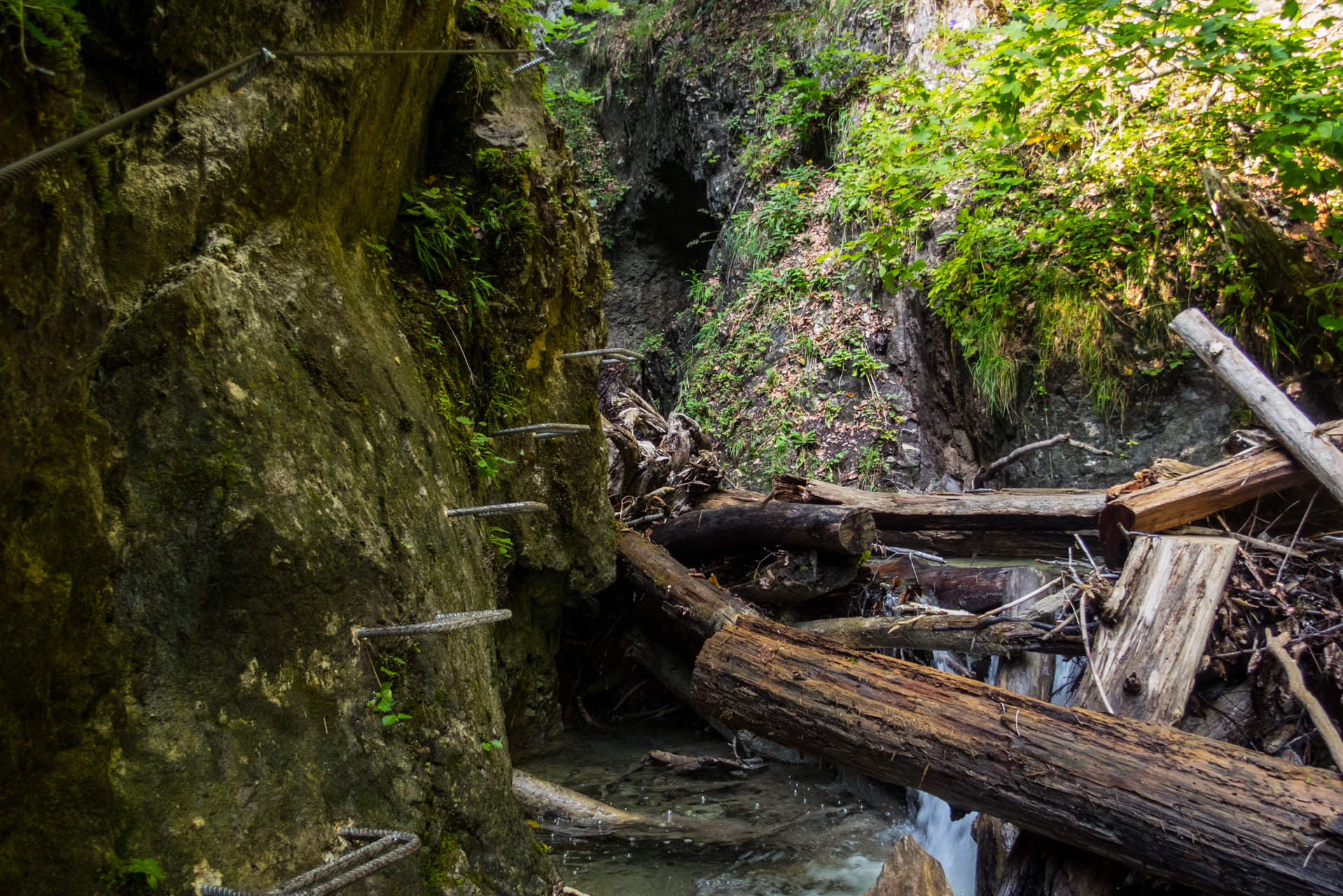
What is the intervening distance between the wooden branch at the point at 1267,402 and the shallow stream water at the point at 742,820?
2.75m

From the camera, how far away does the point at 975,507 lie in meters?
5.37

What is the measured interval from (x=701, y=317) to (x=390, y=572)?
854 cm

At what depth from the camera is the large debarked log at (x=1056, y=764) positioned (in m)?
2.39

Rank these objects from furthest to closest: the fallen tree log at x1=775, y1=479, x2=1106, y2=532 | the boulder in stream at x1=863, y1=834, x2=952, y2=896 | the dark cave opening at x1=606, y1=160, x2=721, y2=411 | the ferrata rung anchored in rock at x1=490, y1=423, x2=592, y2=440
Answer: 1. the dark cave opening at x1=606, y1=160, x2=721, y2=411
2. the fallen tree log at x1=775, y1=479, x2=1106, y2=532
3. the ferrata rung anchored in rock at x1=490, y1=423, x2=592, y2=440
4. the boulder in stream at x1=863, y1=834, x2=952, y2=896

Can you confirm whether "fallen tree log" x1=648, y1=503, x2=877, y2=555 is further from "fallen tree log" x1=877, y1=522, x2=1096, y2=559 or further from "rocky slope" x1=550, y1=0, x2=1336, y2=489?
"rocky slope" x1=550, y1=0, x2=1336, y2=489

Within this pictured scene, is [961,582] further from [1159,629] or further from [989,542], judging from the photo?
[1159,629]

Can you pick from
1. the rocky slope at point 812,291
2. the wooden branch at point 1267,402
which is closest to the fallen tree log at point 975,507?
the wooden branch at point 1267,402

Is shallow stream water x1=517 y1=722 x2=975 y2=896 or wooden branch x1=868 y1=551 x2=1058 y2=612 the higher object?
wooden branch x1=868 y1=551 x2=1058 y2=612

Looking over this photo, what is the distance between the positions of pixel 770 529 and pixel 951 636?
1365 millimetres

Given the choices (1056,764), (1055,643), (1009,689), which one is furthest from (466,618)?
(1009,689)

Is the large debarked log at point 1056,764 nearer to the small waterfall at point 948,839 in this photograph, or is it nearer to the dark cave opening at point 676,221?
the small waterfall at point 948,839

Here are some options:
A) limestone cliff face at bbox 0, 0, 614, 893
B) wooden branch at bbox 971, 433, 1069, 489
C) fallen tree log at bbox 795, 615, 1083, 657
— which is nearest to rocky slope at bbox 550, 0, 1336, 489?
wooden branch at bbox 971, 433, 1069, 489

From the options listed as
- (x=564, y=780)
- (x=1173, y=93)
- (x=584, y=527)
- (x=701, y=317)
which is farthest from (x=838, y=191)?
(x=564, y=780)

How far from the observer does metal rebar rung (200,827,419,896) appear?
59.6 inches
